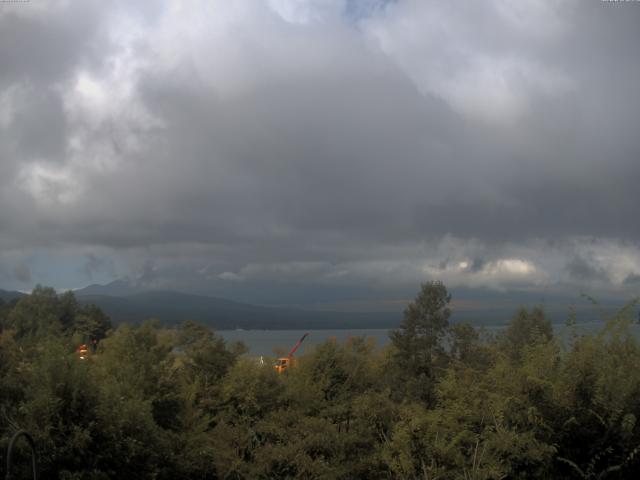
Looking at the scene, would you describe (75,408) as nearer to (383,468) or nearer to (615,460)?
(383,468)

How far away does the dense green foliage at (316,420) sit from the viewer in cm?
1149

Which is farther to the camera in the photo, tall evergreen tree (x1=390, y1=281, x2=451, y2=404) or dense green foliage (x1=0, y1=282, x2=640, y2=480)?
tall evergreen tree (x1=390, y1=281, x2=451, y2=404)

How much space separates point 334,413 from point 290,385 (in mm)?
2642

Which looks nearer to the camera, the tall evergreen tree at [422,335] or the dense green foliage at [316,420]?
the dense green foliage at [316,420]

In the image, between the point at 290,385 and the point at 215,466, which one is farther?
the point at 290,385

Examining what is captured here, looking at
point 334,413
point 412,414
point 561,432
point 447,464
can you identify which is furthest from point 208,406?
point 561,432

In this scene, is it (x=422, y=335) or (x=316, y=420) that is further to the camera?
(x=422, y=335)

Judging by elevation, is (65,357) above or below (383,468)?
above

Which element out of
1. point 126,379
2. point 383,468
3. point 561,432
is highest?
point 126,379

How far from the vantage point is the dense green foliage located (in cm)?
1149

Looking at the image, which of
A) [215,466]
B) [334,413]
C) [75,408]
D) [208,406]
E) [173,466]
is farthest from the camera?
[208,406]

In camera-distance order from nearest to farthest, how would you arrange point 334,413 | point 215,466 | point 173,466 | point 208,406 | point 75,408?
1. point 75,408
2. point 173,466
3. point 215,466
4. point 334,413
5. point 208,406

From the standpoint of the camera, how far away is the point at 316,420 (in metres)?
15.8

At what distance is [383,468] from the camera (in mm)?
14750
